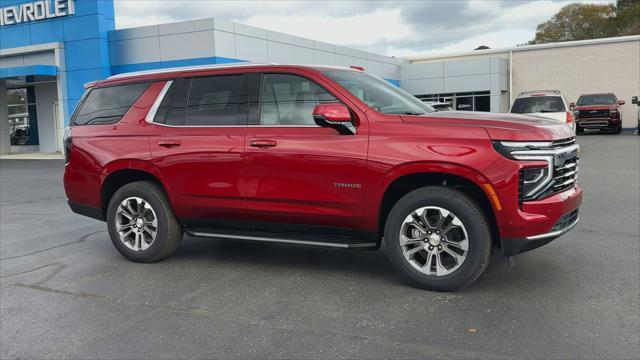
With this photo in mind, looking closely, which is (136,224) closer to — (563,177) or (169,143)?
(169,143)

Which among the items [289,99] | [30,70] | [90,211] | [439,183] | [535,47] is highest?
[535,47]

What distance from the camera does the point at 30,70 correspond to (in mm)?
24562

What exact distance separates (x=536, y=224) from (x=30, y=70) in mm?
25127

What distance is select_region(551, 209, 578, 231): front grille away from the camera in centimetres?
446

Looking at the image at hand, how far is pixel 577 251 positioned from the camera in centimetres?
582

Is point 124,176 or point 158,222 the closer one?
point 158,222

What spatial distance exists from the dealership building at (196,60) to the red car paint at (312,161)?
637 inches

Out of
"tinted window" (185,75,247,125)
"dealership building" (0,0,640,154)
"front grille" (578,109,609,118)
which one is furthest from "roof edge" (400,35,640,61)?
"tinted window" (185,75,247,125)

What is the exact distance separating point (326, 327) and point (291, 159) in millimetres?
1580

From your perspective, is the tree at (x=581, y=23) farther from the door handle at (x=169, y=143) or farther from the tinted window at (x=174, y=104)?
the door handle at (x=169, y=143)

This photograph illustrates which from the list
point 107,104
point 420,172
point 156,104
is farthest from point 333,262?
point 107,104

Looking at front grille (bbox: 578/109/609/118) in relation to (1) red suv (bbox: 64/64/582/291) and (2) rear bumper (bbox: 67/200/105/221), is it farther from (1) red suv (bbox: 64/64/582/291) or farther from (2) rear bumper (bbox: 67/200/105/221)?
(2) rear bumper (bbox: 67/200/105/221)

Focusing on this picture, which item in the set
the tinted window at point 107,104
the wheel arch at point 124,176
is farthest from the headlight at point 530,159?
the tinted window at point 107,104

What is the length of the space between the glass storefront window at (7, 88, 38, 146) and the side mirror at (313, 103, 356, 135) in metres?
29.2
